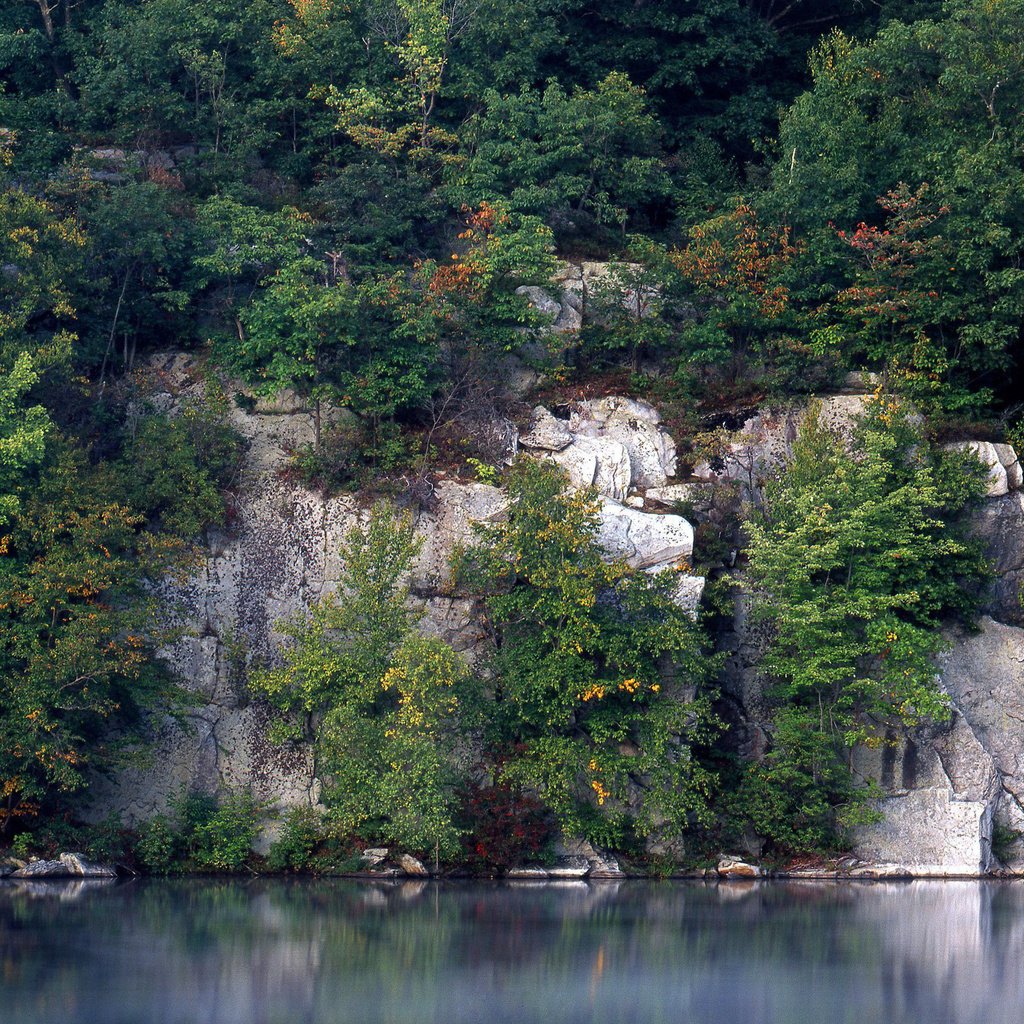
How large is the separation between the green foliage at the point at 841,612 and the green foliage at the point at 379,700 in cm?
619

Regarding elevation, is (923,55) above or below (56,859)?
above

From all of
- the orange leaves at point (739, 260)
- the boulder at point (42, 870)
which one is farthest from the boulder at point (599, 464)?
the boulder at point (42, 870)

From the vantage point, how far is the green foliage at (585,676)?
1059 inches

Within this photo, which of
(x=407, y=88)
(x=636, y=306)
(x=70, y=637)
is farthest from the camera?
(x=407, y=88)

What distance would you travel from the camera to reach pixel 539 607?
2722cm

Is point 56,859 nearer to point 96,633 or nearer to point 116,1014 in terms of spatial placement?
point 96,633

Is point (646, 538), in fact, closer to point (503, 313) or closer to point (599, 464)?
point (599, 464)

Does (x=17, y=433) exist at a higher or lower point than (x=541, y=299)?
lower

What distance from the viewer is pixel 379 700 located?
88.6 ft

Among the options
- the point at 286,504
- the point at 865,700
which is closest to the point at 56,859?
the point at 286,504

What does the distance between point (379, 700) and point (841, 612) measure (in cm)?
878

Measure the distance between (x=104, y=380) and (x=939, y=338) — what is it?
18331 millimetres

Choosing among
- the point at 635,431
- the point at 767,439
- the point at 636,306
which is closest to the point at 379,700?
the point at 635,431

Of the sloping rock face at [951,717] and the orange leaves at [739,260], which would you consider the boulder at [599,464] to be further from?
the orange leaves at [739,260]
